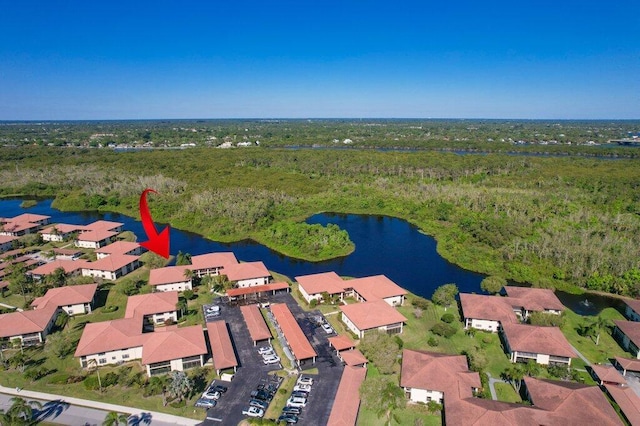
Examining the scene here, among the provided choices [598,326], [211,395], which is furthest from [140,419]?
[598,326]

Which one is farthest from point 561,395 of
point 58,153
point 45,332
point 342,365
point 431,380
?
point 58,153

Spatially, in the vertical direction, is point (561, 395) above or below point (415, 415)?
above

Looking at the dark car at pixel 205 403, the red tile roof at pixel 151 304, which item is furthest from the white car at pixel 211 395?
the red tile roof at pixel 151 304

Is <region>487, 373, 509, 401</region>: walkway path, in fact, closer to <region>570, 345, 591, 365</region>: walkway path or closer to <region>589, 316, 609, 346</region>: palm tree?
<region>570, 345, 591, 365</region>: walkway path

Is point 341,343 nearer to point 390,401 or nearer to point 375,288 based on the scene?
point 390,401

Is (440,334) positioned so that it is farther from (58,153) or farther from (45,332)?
(58,153)

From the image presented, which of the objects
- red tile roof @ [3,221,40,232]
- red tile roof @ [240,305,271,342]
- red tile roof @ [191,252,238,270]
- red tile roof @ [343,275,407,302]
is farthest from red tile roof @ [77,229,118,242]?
red tile roof @ [343,275,407,302]
